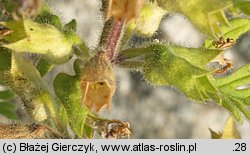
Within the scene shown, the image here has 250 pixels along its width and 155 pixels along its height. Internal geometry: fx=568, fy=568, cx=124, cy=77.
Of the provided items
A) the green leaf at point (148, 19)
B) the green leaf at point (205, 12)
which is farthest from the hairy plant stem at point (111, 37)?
the green leaf at point (205, 12)

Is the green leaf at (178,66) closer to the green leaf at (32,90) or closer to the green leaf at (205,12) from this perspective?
the green leaf at (205,12)

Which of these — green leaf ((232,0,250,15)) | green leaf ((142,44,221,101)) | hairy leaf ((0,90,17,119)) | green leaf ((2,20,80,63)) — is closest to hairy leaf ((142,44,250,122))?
green leaf ((142,44,221,101))

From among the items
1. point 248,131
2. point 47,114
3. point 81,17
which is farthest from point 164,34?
point 47,114

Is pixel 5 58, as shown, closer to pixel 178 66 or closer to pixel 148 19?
pixel 148 19

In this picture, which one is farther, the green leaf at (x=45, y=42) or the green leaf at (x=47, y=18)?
the green leaf at (x=47, y=18)

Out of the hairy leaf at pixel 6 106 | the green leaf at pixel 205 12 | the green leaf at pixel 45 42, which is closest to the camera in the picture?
the green leaf at pixel 205 12

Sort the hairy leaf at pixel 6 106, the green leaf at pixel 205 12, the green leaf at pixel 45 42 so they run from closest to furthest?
the green leaf at pixel 205 12, the green leaf at pixel 45 42, the hairy leaf at pixel 6 106

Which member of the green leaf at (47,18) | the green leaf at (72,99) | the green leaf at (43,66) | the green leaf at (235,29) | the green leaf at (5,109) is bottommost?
the green leaf at (72,99)
